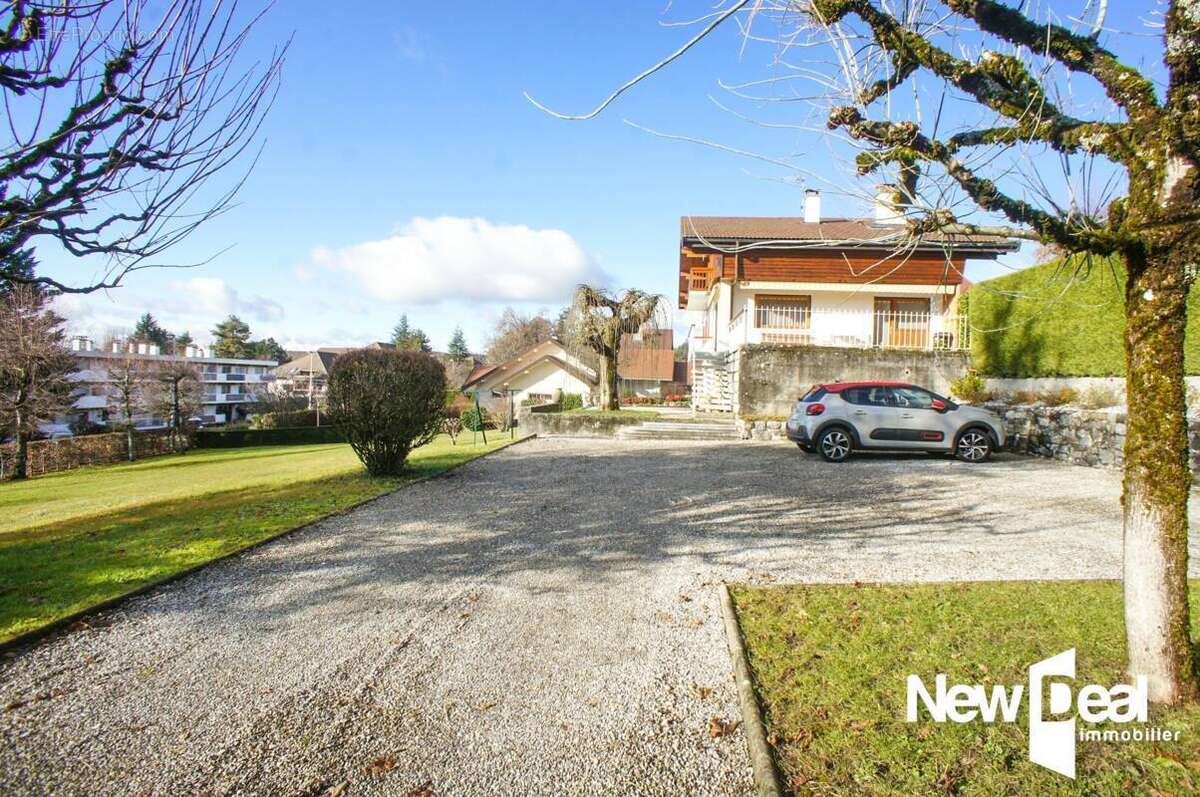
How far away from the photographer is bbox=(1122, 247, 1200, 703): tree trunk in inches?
110

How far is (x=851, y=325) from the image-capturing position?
2197 cm

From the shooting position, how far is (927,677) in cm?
326

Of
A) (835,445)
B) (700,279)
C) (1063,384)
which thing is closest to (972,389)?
(1063,384)

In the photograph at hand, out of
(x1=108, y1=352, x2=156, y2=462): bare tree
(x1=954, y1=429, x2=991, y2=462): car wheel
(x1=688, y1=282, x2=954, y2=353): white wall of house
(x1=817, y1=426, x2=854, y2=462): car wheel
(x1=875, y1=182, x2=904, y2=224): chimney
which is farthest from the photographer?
(x1=108, y1=352, x2=156, y2=462): bare tree

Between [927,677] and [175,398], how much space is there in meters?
40.6

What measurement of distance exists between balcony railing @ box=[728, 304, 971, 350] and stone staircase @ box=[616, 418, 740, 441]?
3.12m

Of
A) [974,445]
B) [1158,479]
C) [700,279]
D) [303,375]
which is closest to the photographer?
[1158,479]

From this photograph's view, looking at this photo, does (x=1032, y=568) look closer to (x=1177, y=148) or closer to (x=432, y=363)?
(x=1177, y=148)

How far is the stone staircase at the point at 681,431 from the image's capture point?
57.5 feet

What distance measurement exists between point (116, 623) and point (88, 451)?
1235 inches

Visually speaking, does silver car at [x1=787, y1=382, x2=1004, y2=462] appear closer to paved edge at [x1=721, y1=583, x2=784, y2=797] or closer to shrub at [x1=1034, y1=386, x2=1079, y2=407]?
shrub at [x1=1034, y1=386, x2=1079, y2=407]

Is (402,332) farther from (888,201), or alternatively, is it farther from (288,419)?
(888,201)

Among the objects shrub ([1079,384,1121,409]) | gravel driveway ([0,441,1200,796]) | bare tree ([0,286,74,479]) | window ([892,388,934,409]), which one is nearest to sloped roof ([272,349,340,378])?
bare tree ([0,286,74,479])

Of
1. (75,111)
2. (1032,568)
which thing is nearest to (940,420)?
(1032,568)
